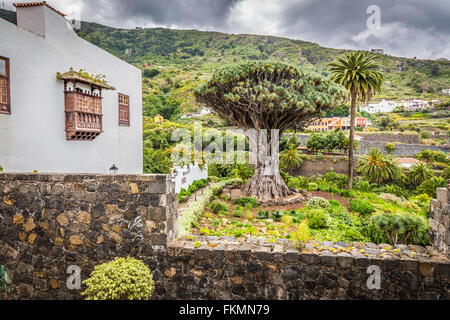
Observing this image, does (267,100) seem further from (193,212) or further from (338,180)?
(338,180)

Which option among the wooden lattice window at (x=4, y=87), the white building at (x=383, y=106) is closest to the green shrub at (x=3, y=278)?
the wooden lattice window at (x=4, y=87)

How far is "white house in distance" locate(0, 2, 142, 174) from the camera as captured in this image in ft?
20.5

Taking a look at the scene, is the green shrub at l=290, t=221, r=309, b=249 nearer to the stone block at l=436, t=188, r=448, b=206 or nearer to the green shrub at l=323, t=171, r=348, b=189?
the stone block at l=436, t=188, r=448, b=206

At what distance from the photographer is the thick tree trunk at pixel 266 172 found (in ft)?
39.8

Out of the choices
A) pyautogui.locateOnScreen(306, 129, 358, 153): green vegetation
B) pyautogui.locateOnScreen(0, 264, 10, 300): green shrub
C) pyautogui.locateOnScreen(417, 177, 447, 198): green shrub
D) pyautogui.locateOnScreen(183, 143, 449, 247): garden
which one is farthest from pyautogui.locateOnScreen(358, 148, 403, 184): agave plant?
pyautogui.locateOnScreen(0, 264, 10, 300): green shrub

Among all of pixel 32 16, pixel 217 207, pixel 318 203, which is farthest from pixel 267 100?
pixel 32 16

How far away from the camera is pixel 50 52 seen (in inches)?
283

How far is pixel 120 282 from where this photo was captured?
3.69m

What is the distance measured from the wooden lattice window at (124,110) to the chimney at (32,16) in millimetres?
3608

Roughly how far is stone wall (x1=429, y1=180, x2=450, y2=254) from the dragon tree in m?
6.66

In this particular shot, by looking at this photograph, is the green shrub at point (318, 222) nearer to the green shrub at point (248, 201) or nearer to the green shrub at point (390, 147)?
the green shrub at point (248, 201)
